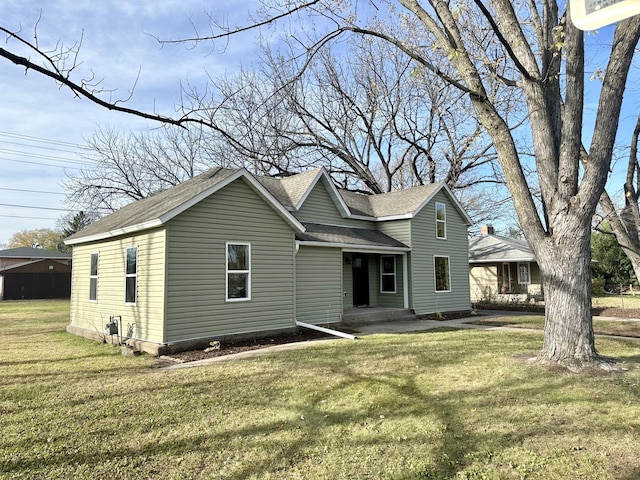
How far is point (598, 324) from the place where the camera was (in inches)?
543

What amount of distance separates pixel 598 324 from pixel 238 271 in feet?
38.6

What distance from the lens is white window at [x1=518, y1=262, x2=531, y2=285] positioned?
25.3m

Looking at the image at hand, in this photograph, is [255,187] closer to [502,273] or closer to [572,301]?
[572,301]

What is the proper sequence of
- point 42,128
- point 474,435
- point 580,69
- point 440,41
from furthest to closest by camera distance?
1. point 42,128
2. point 440,41
3. point 580,69
4. point 474,435

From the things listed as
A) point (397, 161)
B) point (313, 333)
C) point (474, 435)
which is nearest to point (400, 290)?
point (313, 333)

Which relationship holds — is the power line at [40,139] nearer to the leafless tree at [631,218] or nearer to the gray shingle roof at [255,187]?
the gray shingle roof at [255,187]

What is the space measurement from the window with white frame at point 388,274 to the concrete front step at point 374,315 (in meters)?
1.27

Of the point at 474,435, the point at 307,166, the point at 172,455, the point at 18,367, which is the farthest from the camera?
the point at 307,166

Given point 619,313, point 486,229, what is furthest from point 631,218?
point 486,229

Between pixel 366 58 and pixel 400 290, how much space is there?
14246 mm

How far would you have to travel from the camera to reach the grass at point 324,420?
383 centimetres

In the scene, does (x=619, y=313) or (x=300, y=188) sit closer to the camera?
(x=300, y=188)

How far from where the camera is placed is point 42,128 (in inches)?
360

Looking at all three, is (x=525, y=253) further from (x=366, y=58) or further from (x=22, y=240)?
(x=22, y=240)
